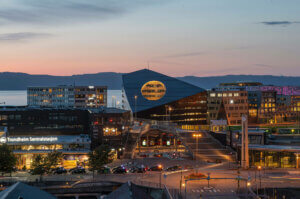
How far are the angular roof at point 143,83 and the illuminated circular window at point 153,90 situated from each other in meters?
0.80

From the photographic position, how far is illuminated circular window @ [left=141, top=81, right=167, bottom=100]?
3904 inches

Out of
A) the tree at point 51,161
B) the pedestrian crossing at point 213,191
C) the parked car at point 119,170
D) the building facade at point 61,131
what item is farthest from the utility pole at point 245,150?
the tree at point 51,161

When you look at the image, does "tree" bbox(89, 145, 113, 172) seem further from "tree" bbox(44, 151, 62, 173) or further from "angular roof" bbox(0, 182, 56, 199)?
"angular roof" bbox(0, 182, 56, 199)

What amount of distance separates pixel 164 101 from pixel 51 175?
51.9m

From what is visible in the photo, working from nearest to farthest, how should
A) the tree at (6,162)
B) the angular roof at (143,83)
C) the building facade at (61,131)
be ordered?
the tree at (6,162) → the building facade at (61,131) → the angular roof at (143,83)

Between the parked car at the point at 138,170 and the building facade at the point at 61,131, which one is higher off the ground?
the building facade at the point at 61,131

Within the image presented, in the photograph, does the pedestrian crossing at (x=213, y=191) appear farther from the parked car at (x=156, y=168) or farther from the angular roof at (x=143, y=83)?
the angular roof at (x=143, y=83)

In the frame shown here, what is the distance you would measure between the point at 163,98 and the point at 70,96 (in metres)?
67.7

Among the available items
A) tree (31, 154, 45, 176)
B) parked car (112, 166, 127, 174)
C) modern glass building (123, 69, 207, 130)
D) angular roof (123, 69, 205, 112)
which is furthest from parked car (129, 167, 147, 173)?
angular roof (123, 69, 205, 112)

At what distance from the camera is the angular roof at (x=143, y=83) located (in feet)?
318

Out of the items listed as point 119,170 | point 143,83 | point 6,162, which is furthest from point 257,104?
point 6,162

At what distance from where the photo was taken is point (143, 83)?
101 metres

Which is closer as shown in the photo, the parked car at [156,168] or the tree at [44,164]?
the tree at [44,164]

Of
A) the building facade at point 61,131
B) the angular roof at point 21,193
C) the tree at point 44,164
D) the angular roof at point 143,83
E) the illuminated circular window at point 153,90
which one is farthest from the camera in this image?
the illuminated circular window at point 153,90
